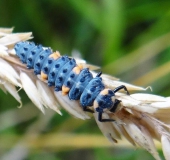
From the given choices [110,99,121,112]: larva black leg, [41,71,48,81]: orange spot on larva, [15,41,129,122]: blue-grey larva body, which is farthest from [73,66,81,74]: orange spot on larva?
[110,99,121,112]: larva black leg

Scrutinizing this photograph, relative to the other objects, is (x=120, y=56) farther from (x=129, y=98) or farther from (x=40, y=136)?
(x=129, y=98)

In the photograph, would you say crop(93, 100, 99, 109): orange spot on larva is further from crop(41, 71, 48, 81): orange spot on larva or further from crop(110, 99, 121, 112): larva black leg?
crop(41, 71, 48, 81): orange spot on larva

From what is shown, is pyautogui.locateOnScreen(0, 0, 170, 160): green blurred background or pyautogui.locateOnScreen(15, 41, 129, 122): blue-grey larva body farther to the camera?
pyautogui.locateOnScreen(0, 0, 170, 160): green blurred background

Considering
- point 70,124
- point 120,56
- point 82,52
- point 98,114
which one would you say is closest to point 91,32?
point 82,52

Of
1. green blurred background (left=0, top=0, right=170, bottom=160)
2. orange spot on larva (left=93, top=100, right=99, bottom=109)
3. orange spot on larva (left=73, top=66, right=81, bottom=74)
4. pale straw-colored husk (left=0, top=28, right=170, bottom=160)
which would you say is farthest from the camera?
green blurred background (left=0, top=0, right=170, bottom=160)

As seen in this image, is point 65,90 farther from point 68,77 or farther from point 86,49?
point 86,49

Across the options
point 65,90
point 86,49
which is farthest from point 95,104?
point 86,49
